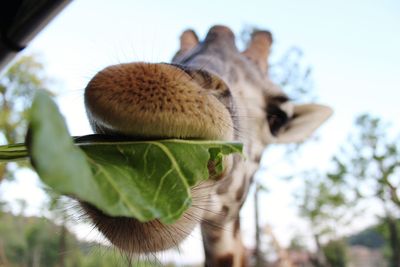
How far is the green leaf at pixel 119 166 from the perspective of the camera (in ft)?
1.44

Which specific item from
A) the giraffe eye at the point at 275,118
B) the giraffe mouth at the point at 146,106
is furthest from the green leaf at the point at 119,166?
the giraffe eye at the point at 275,118

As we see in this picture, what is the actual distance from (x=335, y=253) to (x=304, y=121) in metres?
30.3

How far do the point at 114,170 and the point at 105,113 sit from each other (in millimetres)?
194

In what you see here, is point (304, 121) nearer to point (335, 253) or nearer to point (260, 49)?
point (260, 49)

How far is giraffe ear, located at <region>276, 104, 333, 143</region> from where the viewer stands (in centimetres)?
283

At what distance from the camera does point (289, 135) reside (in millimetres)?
2816

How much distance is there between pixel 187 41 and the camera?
2.82 meters

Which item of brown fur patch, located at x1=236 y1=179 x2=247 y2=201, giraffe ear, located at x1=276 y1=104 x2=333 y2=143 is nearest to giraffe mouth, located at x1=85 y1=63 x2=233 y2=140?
brown fur patch, located at x1=236 y1=179 x2=247 y2=201

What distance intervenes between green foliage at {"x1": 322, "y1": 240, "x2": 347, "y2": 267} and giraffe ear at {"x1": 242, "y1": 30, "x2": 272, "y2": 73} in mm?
29256

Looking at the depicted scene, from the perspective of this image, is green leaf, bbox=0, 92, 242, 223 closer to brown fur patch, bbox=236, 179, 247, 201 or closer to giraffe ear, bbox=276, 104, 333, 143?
brown fur patch, bbox=236, 179, 247, 201

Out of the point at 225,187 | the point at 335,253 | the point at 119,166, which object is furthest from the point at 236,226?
the point at 335,253

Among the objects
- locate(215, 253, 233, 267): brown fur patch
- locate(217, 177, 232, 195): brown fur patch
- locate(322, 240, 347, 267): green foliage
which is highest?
locate(217, 177, 232, 195): brown fur patch

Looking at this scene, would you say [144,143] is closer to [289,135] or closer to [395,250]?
[289,135]

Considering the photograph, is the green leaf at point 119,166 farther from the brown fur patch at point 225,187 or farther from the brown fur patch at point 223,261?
the brown fur patch at point 223,261
